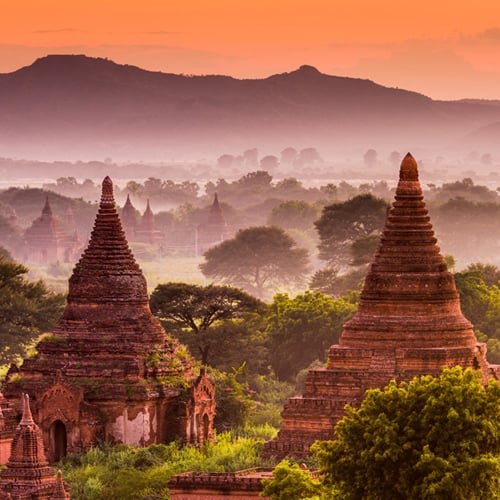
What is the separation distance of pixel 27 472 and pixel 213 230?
4964 inches

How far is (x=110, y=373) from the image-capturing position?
5688 cm

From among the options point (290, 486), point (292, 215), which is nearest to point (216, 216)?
point (292, 215)

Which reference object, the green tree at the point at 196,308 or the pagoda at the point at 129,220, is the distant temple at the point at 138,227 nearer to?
the pagoda at the point at 129,220

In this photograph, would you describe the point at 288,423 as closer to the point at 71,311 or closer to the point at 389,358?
the point at 389,358

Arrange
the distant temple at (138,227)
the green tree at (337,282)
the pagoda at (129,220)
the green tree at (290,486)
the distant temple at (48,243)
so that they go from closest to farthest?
the green tree at (290,486) → the green tree at (337,282) → the distant temple at (48,243) → the pagoda at (129,220) → the distant temple at (138,227)


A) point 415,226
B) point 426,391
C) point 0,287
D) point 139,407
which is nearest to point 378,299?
point 415,226

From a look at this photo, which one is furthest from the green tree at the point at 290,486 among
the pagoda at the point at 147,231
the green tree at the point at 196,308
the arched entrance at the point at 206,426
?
the pagoda at the point at 147,231

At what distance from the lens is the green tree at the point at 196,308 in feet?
231

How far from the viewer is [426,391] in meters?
41.6

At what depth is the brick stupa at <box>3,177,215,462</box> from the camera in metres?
56.2

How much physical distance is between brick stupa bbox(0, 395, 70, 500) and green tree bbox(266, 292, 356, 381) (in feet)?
84.7

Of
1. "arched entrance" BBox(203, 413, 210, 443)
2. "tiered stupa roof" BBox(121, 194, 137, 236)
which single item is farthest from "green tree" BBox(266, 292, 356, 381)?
"tiered stupa roof" BBox(121, 194, 137, 236)

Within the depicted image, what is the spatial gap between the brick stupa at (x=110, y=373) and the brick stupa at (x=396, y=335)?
410cm

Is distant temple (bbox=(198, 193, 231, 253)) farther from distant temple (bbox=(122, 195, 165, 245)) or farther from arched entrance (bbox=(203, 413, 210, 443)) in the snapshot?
arched entrance (bbox=(203, 413, 210, 443))
